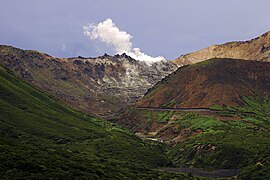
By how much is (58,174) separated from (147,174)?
59.5m

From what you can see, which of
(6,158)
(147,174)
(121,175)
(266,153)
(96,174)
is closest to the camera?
(6,158)

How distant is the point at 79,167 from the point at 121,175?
19.0m

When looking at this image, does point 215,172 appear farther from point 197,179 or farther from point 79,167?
point 79,167

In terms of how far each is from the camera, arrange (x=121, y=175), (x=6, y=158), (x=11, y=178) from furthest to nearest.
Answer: (x=121, y=175)
(x=6, y=158)
(x=11, y=178)

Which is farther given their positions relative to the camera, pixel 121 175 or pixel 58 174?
pixel 121 175

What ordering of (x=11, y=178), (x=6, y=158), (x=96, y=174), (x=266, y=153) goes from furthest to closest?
(x=266, y=153)
(x=96, y=174)
(x=6, y=158)
(x=11, y=178)

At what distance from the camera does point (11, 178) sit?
90.2 metres

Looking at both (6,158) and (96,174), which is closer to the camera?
(6,158)

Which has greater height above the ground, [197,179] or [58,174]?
[197,179]

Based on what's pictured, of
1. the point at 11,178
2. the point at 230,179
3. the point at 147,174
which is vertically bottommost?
the point at 11,178

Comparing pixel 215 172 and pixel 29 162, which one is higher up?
pixel 215 172

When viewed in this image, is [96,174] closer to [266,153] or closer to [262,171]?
[262,171]

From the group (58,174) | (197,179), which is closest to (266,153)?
(197,179)

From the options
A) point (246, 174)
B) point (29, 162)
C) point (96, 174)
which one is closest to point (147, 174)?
point (96, 174)
